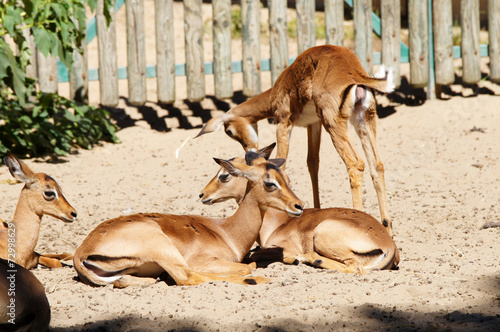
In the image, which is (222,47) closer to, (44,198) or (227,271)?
(44,198)

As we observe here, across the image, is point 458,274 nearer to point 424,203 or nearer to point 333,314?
point 333,314

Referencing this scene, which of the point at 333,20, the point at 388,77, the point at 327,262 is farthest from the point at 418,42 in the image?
the point at 327,262

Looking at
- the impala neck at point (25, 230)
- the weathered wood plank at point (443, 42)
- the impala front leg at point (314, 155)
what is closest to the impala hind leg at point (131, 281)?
the impala neck at point (25, 230)

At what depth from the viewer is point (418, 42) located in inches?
400

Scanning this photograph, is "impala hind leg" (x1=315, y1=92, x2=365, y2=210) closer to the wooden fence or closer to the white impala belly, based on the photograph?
the white impala belly

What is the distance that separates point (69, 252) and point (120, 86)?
5.71 meters

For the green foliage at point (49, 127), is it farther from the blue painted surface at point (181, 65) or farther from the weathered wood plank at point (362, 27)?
the weathered wood plank at point (362, 27)

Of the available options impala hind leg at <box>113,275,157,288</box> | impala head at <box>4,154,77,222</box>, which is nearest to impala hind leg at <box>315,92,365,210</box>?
impala hind leg at <box>113,275,157,288</box>

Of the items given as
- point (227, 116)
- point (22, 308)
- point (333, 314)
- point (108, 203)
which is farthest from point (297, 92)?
point (22, 308)

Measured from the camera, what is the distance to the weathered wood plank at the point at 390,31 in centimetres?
1002

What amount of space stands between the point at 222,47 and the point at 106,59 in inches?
67.8

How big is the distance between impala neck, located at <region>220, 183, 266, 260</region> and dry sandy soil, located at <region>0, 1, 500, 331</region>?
0.92ft

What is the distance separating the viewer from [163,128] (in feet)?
34.3

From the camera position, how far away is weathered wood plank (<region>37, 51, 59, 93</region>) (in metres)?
9.36
